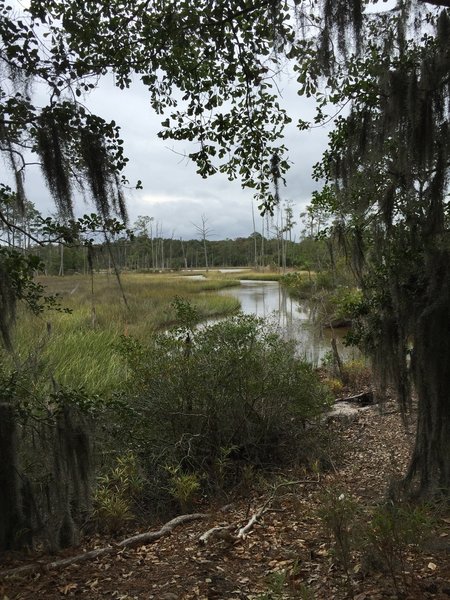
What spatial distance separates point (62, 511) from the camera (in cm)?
332

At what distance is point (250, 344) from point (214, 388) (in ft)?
2.25

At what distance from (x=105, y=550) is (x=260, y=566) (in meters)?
1.16

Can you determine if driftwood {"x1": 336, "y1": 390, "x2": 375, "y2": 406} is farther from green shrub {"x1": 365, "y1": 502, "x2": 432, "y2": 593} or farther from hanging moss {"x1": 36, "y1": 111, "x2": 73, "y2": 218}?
hanging moss {"x1": 36, "y1": 111, "x2": 73, "y2": 218}

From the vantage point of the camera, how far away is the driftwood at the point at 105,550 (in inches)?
120

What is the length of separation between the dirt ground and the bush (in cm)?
97

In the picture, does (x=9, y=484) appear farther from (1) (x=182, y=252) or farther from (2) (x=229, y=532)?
(1) (x=182, y=252)

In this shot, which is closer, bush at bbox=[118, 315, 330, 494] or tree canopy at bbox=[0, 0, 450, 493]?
tree canopy at bbox=[0, 0, 450, 493]

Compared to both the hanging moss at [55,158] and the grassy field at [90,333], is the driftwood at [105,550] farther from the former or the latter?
the hanging moss at [55,158]

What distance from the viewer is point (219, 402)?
5.34 metres

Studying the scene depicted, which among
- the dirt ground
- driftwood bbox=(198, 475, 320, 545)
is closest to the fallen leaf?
the dirt ground

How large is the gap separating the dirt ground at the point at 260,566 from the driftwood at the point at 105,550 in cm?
3

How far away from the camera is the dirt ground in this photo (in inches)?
97.2

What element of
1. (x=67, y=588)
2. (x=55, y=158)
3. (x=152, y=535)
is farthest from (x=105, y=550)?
(x=55, y=158)

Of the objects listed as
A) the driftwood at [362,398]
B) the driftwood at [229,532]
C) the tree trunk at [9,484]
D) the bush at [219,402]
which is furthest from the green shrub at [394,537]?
the driftwood at [362,398]
